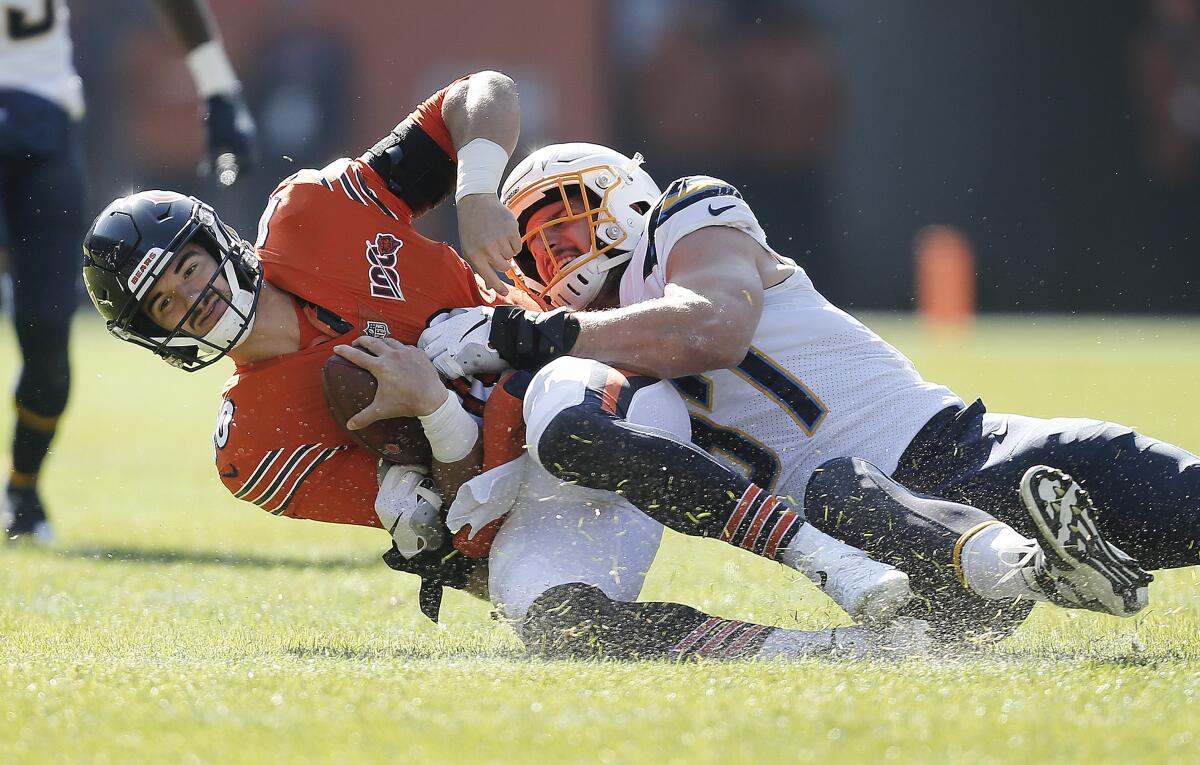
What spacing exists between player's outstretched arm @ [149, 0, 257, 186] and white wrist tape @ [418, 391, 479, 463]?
181 cm

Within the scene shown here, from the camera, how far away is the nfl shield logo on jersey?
Answer: 3.45 metres

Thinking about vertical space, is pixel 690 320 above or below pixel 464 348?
above

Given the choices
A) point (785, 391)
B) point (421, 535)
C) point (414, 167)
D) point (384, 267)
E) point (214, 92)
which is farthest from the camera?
point (214, 92)

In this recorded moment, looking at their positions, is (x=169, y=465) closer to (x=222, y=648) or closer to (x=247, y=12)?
(x=222, y=648)

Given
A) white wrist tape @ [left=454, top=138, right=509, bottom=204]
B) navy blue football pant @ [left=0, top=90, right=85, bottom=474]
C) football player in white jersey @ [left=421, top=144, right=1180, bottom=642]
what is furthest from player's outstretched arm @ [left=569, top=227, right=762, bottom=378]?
navy blue football pant @ [left=0, top=90, right=85, bottom=474]

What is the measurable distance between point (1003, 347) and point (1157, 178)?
5265mm

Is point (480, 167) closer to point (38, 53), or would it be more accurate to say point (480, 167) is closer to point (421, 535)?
point (421, 535)

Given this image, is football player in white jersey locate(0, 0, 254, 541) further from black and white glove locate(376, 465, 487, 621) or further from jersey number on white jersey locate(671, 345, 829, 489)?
jersey number on white jersey locate(671, 345, 829, 489)

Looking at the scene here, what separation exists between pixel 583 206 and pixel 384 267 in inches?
19.6

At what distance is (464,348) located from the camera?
3373 mm

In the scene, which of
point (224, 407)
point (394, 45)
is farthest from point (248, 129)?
point (394, 45)

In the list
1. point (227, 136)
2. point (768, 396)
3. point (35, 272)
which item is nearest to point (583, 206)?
point (768, 396)

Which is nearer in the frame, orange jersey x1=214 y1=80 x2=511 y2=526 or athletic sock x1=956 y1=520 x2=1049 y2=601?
athletic sock x1=956 y1=520 x2=1049 y2=601

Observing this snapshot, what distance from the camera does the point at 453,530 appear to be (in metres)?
3.30
